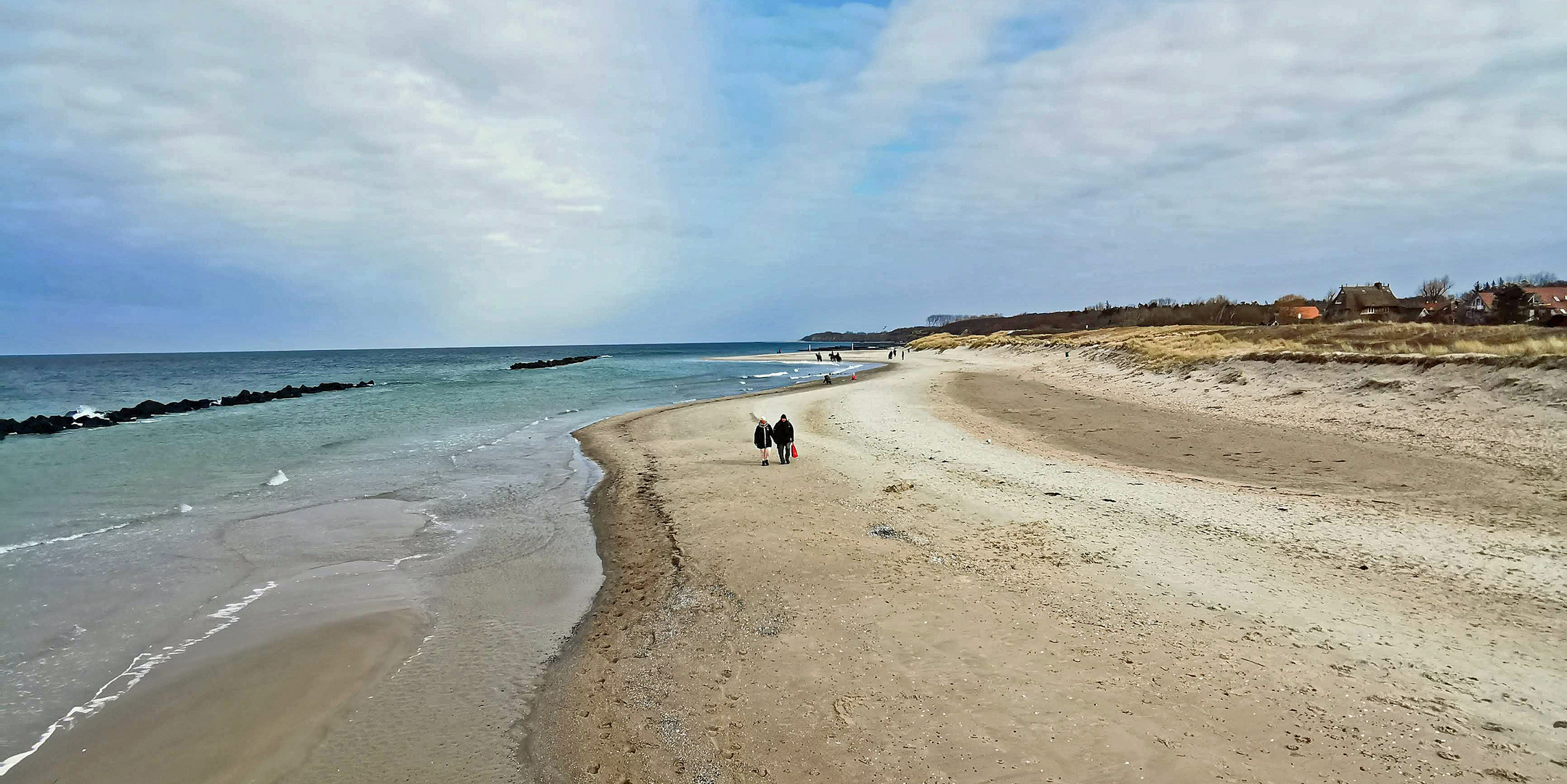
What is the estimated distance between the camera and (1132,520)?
10789 mm

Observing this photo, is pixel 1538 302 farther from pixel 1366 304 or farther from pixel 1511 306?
pixel 1511 306

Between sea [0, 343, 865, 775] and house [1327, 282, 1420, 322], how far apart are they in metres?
69.3

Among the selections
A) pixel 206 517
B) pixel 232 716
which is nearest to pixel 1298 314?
pixel 232 716

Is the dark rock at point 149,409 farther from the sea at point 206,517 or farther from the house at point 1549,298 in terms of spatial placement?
the house at point 1549,298

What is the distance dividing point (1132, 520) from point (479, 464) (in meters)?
17.9

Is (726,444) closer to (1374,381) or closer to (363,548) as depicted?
(363,548)

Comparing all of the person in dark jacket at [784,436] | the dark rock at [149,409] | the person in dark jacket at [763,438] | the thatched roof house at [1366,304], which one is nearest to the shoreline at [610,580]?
the person in dark jacket at [763,438]

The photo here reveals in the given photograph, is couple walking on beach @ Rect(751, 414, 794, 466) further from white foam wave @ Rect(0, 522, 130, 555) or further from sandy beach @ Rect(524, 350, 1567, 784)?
white foam wave @ Rect(0, 522, 130, 555)

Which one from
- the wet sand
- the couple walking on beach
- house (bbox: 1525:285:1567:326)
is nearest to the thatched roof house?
house (bbox: 1525:285:1567:326)

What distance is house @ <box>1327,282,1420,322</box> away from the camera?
61875 mm

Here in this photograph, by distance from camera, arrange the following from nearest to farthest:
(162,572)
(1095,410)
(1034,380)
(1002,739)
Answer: (1002,739) < (162,572) < (1095,410) < (1034,380)

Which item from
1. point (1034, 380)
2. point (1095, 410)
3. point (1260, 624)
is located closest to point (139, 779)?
point (1260, 624)

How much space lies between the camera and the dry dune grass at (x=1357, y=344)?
762 inches

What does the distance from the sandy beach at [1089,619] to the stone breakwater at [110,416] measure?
3777 centimetres
